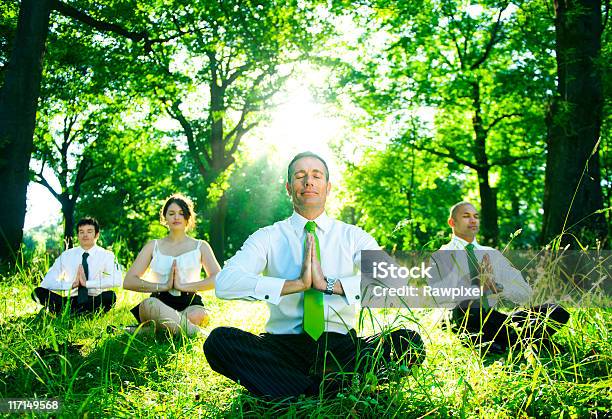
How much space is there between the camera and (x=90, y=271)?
24.9ft

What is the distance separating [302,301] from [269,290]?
348 millimetres

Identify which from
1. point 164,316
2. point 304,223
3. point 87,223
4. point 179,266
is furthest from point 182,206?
point 304,223

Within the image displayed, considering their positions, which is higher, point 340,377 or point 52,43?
point 52,43

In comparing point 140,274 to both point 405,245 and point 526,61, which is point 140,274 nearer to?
point 526,61

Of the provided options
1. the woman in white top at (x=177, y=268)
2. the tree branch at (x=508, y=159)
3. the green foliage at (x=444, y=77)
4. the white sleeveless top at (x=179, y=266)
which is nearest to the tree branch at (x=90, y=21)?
the green foliage at (x=444, y=77)

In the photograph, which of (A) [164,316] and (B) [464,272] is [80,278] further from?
(B) [464,272]

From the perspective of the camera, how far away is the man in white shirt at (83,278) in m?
7.30

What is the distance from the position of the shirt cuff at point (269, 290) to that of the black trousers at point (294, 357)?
0.28 metres

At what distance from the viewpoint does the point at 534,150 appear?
23.0 metres

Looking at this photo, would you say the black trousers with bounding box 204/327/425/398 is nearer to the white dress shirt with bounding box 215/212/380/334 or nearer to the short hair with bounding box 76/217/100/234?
the white dress shirt with bounding box 215/212/380/334

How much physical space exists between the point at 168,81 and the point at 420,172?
451 inches

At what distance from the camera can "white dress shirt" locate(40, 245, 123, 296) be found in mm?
7375

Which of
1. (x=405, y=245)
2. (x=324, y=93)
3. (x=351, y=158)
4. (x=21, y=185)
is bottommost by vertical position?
(x=405, y=245)

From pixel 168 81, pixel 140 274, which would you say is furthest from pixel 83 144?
pixel 140 274
